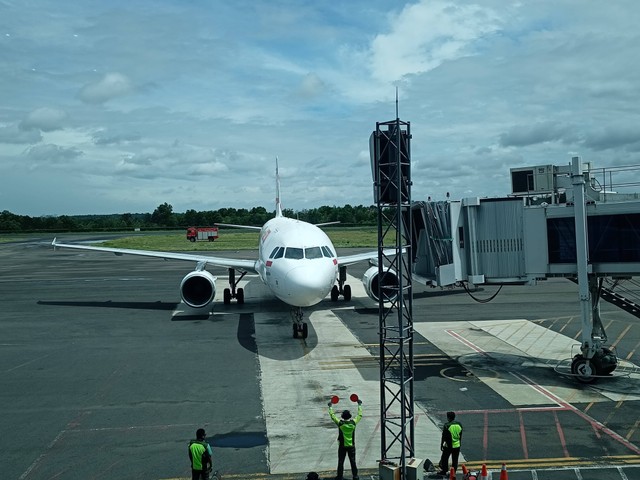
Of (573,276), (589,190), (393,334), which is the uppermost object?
(589,190)

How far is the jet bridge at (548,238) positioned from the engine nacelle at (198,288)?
14416 millimetres

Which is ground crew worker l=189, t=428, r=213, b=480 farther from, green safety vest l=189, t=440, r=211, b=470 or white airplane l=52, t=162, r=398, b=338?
white airplane l=52, t=162, r=398, b=338

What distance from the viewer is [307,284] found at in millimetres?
23594

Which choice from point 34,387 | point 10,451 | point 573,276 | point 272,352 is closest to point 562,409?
point 573,276

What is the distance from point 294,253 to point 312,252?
2.70 ft

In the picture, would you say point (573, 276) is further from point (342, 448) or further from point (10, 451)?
point (10, 451)

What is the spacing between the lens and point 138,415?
623 inches

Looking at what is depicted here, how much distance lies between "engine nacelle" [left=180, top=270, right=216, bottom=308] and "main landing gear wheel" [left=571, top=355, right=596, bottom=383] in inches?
729

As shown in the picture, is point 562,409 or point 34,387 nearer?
point 562,409

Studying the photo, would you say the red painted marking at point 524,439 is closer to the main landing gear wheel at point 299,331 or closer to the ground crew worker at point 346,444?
the ground crew worker at point 346,444

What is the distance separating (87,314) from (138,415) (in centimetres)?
1864

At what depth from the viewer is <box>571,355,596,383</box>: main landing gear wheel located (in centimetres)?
1800

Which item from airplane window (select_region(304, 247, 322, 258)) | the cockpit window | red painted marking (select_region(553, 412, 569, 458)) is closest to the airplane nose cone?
airplane window (select_region(304, 247, 322, 258))

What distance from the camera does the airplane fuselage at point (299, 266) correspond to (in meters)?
23.9
